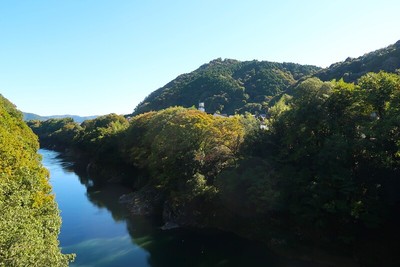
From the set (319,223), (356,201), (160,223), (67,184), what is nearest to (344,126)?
(356,201)

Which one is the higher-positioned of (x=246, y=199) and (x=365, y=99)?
(x=365, y=99)

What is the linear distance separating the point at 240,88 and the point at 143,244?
91046 millimetres

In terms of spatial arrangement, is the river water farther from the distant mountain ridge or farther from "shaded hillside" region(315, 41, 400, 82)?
the distant mountain ridge

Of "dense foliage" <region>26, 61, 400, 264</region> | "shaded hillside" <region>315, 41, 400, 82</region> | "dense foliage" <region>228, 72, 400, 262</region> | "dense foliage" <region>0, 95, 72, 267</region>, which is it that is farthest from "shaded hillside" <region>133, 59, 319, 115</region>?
"dense foliage" <region>0, 95, 72, 267</region>

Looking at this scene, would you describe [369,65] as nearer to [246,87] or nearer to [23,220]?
[246,87]

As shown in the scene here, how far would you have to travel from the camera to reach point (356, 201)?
26906 millimetres

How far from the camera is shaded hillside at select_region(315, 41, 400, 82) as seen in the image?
69.4 m

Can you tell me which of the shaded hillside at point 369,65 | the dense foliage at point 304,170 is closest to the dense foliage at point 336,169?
the dense foliage at point 304,170

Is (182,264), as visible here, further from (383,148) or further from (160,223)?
(383,148)

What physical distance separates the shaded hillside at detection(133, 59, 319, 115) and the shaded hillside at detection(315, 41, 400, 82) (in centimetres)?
2127

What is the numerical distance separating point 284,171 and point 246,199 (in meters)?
5.51

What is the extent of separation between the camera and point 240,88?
393 ft

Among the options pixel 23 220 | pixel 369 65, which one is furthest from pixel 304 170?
pixel 369 65

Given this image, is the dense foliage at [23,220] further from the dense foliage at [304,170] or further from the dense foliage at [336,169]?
the dense foliage at [336,169]
